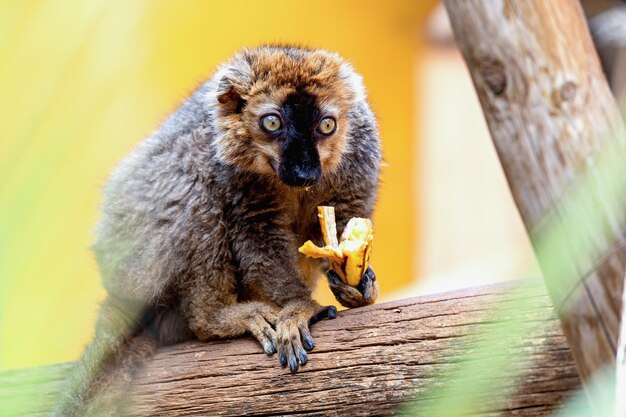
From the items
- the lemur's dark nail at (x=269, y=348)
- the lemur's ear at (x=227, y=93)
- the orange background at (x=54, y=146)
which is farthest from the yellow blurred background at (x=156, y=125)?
the lemur's dark nail at (x=269, y=348)

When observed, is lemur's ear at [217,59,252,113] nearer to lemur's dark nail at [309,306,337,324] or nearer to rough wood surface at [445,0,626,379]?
lemur's dark nail at [309,306,337,324]

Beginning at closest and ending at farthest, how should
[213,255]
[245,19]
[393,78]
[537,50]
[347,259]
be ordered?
[537,50], [347,259], [213,255], [245,19], [393,78]

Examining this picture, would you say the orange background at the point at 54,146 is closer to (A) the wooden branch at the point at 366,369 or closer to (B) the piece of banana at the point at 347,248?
(A) the wooden branch at the point at 366,369

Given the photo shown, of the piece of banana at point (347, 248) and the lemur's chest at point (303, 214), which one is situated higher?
the lemur's chest at point (303, 214)

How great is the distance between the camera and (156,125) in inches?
166

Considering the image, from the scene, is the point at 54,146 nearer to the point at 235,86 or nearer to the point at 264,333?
the point at 264,333

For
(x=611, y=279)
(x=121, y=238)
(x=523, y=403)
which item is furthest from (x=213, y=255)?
(x=611, y=279)

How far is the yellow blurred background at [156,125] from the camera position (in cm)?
134

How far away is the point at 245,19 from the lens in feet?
21.0

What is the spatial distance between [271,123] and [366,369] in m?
1.23

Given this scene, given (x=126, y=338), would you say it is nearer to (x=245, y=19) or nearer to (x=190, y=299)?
(x=190, y=299)

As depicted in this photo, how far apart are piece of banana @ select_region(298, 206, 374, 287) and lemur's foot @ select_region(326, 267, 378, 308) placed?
1.1 inches

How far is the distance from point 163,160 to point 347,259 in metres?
1.10

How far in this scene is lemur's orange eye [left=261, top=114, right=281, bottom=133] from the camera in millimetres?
3380
